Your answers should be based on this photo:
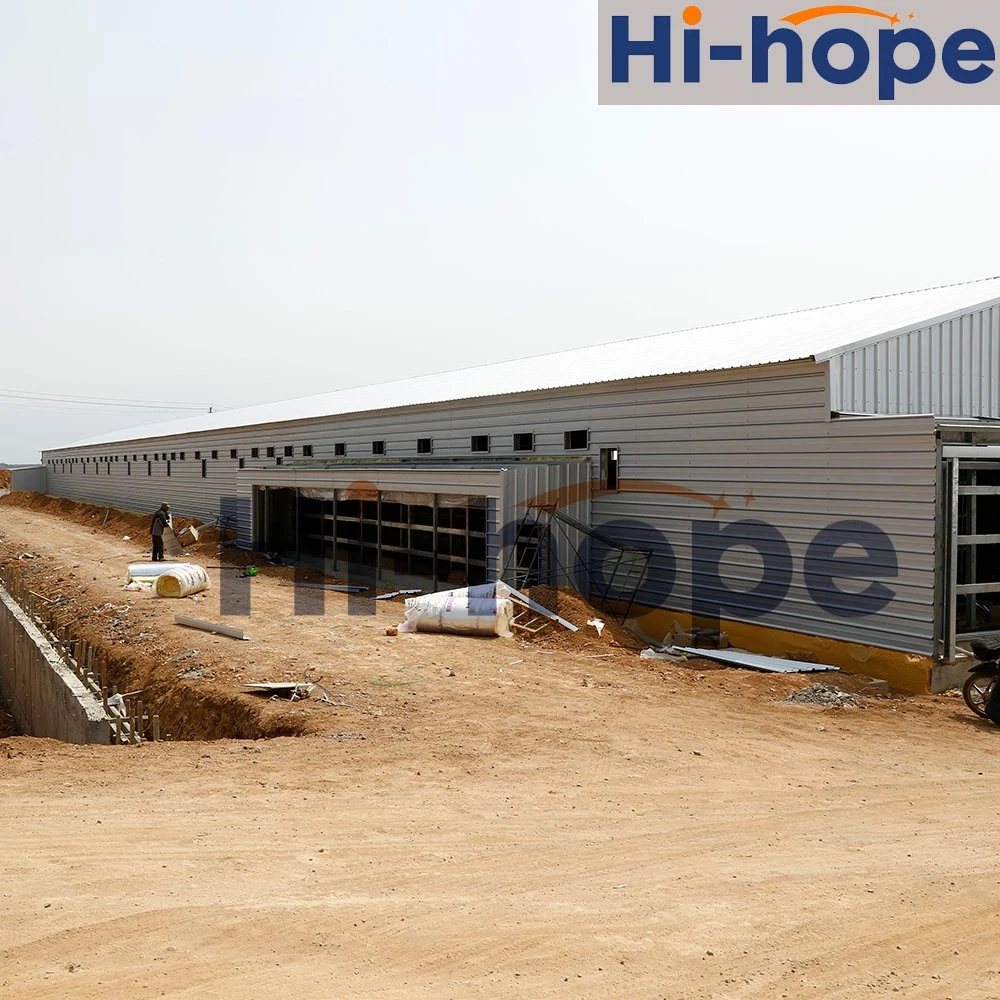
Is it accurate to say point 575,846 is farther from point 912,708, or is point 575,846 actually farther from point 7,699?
point 7,699

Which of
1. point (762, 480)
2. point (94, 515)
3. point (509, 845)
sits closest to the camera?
point (509, 845)

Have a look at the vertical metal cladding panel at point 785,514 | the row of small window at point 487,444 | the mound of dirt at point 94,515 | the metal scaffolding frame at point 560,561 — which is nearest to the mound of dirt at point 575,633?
the metal scaffolding frame at point 560,561

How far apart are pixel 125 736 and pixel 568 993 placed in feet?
31.6

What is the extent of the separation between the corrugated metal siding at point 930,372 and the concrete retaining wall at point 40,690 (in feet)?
40.7

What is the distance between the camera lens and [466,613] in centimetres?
1584

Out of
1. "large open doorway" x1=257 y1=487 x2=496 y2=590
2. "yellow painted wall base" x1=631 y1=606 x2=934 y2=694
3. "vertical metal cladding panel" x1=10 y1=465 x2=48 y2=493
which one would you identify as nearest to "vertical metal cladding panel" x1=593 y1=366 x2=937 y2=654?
"yellow painted wall base" x1=631 y1=606 x2=934 y2=694

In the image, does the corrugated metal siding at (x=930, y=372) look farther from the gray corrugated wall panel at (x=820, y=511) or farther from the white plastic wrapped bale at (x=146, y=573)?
the white plastic wrapped bale at (x=146, y=573)

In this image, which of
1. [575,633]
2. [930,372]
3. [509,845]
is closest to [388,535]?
[575,633]

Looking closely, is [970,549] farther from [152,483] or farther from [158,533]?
[152,483]

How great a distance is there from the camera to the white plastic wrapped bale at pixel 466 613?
15.8m

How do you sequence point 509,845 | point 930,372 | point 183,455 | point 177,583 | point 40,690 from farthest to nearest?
1. point 183,455
2. point 177,583
3. point 40,690
4. point 930,372
5. point 509,845

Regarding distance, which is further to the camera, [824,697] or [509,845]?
[824,697]

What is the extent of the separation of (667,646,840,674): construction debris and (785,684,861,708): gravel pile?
4.12ft

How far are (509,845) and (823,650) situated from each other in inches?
345
